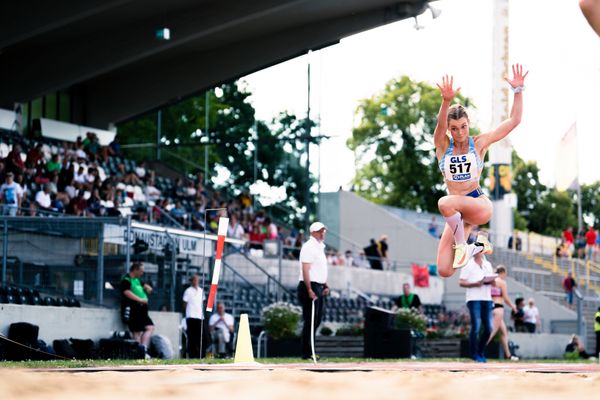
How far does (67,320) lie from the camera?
17641 mm

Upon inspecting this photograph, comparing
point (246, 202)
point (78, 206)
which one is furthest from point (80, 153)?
point (246, 202)

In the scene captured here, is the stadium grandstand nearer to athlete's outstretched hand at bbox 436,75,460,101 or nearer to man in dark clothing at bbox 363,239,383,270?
man in dark clothing at bbox 363,239,383,270

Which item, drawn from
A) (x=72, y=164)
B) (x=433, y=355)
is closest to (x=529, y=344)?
A: (x=433, y=355)

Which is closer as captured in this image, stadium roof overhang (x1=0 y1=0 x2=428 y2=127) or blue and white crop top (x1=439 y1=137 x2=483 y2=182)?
blue and white crop top (x1=439 y1=137 x2=483 y2=182)

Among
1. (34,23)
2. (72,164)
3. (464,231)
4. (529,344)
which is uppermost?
(34,23)

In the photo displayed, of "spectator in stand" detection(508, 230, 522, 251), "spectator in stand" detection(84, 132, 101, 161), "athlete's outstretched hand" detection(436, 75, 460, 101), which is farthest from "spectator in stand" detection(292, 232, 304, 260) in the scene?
"athlete's outstretched hand" detection(436, 75, 460, 101)

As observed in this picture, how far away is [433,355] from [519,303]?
6.04 m

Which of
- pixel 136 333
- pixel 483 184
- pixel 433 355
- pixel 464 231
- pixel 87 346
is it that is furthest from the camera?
pixel 483 184

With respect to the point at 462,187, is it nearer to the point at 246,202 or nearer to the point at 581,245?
the point at 246,202

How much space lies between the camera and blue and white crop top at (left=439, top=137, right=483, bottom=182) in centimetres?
1252

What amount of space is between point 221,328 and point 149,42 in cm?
1418

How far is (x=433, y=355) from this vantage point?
23297mm

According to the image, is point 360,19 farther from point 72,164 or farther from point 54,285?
point 54,285

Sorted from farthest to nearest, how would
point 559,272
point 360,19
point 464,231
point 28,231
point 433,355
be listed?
point 559,272, point 360,19, point 433,355, point 28,231, point 464,231
